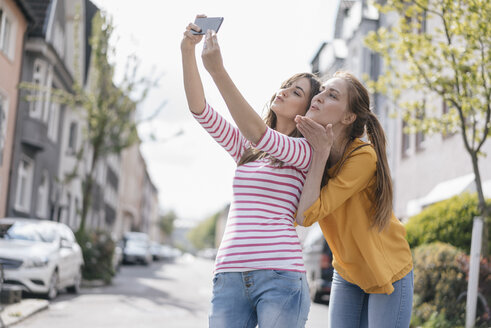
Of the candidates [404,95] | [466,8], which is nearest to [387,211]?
[466,8]

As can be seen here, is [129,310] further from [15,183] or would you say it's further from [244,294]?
[15,183]

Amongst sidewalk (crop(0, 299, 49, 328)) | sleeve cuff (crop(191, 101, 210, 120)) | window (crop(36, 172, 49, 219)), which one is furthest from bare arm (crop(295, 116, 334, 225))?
window (crop(36, 172, 49, 219))

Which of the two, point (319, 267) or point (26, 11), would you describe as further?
point (26, 11)

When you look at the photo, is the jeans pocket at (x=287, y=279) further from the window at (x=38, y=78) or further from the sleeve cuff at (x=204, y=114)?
the window at (x=38, y=78)

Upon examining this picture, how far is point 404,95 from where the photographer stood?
25.1 meters

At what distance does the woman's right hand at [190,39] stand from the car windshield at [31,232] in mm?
11278

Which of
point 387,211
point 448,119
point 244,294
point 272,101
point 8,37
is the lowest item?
point 244,294

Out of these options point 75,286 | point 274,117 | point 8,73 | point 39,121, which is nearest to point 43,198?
point 39,121

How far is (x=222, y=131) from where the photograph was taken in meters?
3.18

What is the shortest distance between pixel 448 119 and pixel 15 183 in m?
15.0

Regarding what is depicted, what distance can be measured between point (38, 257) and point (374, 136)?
10298 millimetres

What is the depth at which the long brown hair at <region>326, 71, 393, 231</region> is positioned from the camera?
318 centimetres

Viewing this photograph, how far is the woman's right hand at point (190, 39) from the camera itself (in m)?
2.85

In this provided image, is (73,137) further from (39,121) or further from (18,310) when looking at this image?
(18,310)
